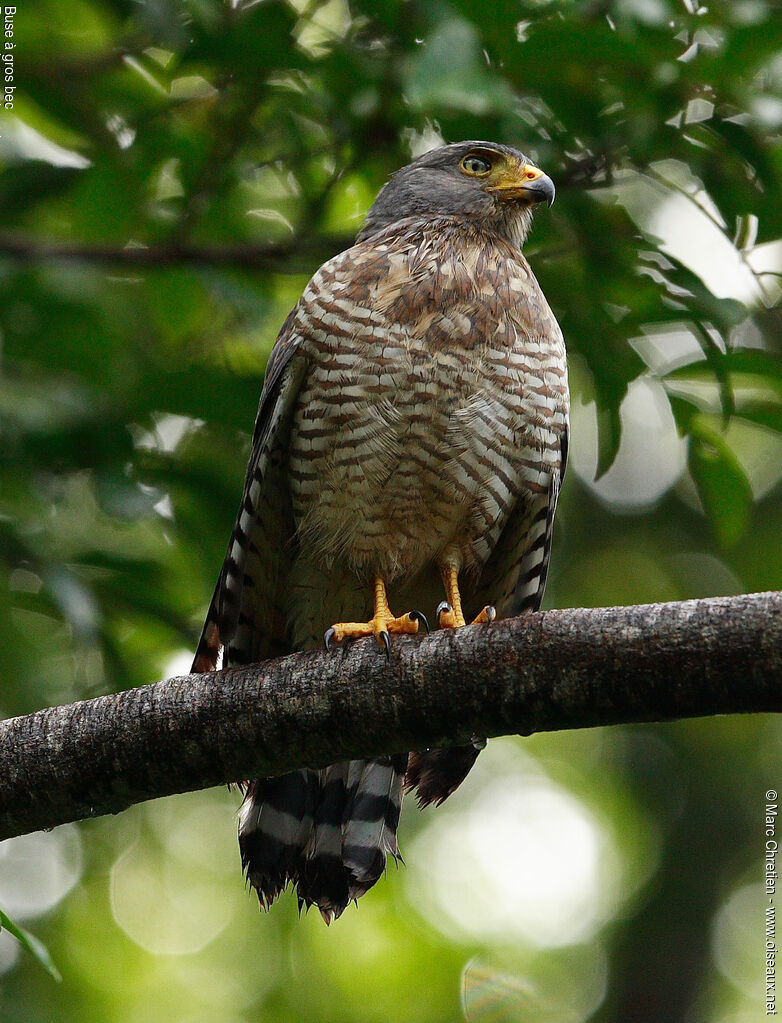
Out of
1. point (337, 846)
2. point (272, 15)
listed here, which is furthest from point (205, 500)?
point (272, 15)

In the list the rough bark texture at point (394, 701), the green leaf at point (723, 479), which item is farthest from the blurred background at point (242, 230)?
the rough bark texture at point (394, 701)

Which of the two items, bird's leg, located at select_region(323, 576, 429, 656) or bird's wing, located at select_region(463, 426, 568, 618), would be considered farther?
bird's wing, located at select_region(463, 426, 568, 618)

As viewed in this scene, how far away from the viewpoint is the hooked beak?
13.1ft

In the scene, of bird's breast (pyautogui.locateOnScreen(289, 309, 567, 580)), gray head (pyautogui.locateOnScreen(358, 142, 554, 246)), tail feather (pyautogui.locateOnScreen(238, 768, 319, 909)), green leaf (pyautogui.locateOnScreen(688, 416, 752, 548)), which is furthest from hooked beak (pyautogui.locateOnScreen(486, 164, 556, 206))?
tail feather (pyautogui.locateOnScreen(238, 768, 319, 909))

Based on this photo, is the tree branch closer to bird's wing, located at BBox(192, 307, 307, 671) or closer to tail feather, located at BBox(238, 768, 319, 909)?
bird's wing, located at BBox(192, 307, 307, 671)

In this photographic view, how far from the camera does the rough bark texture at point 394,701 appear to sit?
87.5 inches

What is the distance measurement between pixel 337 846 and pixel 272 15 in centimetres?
264

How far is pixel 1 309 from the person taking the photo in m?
4.09

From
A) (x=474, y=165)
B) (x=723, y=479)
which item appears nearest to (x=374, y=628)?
(x=723, y=479)

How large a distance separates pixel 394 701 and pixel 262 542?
4.33 feet

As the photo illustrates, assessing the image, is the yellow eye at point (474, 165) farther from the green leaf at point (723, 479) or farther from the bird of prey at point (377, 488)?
the green leaf at point (723, 479)

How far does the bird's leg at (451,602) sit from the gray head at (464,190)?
4.36ft

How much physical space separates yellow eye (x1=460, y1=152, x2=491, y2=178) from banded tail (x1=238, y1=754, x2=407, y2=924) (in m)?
2.26

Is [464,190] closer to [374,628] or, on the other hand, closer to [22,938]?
[374,628]
